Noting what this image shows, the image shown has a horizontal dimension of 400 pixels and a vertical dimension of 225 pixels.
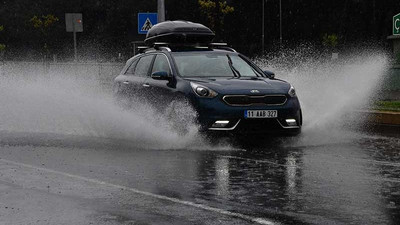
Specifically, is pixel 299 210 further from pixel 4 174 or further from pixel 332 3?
pixel 332 3

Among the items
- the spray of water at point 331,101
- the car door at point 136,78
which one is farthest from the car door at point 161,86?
the spray of water at point 331,101

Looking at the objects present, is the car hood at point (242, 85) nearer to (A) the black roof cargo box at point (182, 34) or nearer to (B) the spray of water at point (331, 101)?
(B) the spray of water at point (331, 101)

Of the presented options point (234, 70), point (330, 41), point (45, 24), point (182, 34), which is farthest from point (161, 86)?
point (45, 24)

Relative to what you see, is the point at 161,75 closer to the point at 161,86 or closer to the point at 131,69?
the point at 161,86

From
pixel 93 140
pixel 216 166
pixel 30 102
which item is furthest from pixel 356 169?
pixel 30 102

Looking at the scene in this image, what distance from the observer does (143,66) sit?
16.3 metres

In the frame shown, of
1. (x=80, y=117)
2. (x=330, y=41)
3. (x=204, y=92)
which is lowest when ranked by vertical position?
(x=330, y=41)

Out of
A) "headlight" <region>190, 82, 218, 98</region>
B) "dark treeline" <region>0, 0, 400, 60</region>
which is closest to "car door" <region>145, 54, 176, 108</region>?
"headlight" <region>190, 82, 218, 98</region>

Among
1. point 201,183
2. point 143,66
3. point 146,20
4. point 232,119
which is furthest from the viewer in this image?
point 146,20

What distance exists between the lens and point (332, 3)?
8100 centimetres

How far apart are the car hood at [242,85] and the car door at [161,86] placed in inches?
14.3

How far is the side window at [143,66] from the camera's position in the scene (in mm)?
16081

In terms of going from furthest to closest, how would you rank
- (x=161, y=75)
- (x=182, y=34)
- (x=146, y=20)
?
(x=146, y=20) < (x=182, y=34) < (x=161, y=75)

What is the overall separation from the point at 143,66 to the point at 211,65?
1667 millimetres
